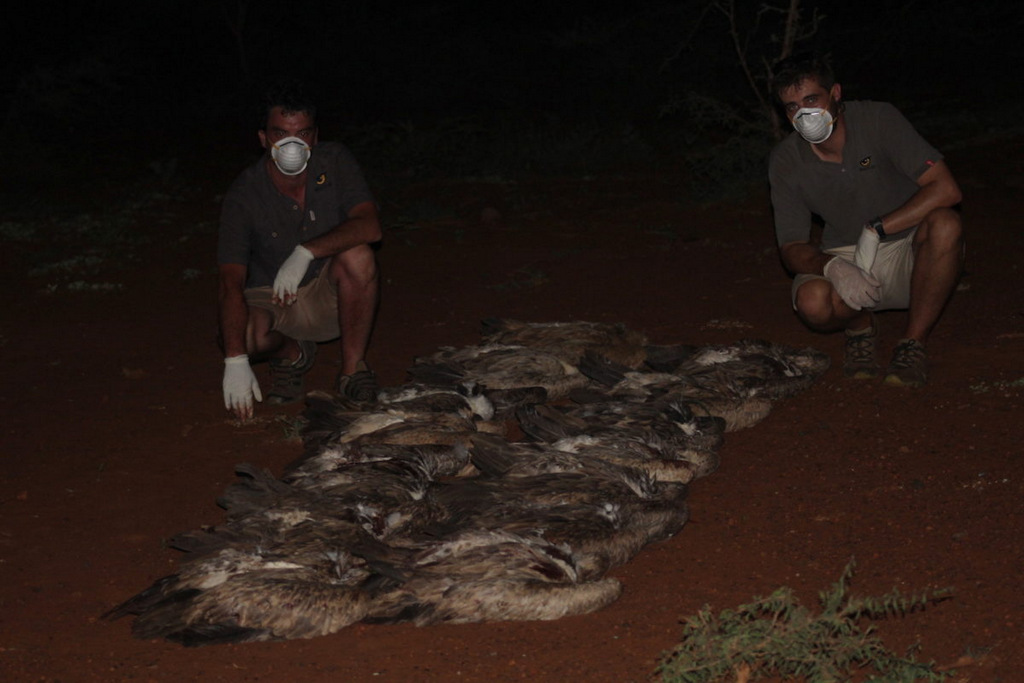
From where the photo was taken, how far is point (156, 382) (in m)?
6.05

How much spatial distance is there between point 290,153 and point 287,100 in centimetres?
26

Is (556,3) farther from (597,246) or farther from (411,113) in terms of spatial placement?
(597,246)

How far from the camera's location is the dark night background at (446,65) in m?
16.3

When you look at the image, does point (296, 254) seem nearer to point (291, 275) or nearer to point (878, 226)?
point (291, 275)

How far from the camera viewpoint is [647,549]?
3.92 metres

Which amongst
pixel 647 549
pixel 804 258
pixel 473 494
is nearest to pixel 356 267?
pixel 473 494

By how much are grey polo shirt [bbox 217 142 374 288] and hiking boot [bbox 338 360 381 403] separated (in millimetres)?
632

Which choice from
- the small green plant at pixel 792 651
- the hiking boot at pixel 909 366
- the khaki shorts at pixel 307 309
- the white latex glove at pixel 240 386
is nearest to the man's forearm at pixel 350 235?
the khaki shorts at pixel 307 309

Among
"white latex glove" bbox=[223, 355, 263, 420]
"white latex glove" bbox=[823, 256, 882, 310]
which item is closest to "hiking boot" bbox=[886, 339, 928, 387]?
"white latex glove" bbox=[823, 256, 882, 310]

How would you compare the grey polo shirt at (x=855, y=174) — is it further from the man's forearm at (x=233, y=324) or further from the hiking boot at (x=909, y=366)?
the man's forearm at (x=233, y=324)

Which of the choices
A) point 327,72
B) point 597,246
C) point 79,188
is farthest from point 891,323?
point 327,72

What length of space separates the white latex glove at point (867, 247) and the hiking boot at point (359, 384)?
7.74ft

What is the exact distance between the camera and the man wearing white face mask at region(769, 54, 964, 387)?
17.4 feet

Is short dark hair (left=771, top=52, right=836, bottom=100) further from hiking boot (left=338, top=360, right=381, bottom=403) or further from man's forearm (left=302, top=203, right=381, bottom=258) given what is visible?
hiking boot (left=338, top=360, right=381, bottom=403)
